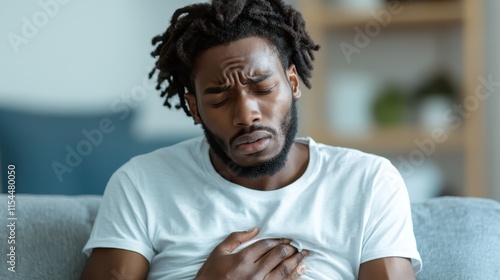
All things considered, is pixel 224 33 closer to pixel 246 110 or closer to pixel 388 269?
pixel 246 110

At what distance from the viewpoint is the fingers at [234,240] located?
1371mm

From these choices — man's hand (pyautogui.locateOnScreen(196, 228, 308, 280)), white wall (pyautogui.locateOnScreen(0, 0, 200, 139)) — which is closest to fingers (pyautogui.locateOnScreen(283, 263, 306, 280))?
man's hand (pyautogui.locateOnScreen(196, 228, 308, 280))

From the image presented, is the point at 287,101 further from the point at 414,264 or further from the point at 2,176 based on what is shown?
the point at 2,176

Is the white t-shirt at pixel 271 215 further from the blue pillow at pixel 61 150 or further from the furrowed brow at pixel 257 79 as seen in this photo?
the blue pillow at pixel 61 150

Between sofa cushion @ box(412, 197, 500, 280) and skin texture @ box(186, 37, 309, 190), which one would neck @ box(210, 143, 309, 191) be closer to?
skin texture @ box(186, 37, 309, 190)

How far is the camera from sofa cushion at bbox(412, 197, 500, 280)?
1.45 metres

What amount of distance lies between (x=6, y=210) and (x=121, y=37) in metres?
1.72

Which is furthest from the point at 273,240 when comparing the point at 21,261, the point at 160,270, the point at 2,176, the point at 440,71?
the point at 440,71

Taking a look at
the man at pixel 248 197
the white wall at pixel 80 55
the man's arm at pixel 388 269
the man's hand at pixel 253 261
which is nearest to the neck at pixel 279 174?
the man at pixel 248 197

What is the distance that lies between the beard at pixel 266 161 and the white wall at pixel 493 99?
1791mm

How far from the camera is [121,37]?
3189mm

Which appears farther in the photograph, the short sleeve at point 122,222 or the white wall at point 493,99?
the white wall at point 493,99

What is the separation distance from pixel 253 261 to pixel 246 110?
268 mm

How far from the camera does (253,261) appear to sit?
53.8 inches
